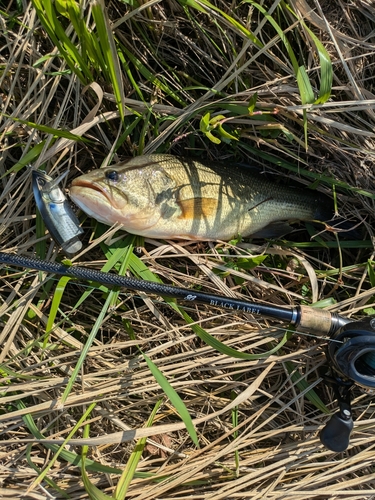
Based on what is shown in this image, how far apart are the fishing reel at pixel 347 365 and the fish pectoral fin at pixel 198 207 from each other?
1.02m

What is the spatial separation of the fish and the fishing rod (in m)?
0.18

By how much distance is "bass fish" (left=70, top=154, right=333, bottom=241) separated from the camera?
2.33 m

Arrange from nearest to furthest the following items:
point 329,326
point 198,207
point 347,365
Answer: point 347,365
point 329,326
point 198,207

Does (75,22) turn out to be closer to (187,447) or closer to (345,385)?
(345,385)

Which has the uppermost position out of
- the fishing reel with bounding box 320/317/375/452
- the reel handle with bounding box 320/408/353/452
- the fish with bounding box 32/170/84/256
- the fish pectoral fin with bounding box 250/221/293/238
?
the fish with bounding box 32/170/84/256

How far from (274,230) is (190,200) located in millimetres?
616

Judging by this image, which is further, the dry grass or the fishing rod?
the dry grass

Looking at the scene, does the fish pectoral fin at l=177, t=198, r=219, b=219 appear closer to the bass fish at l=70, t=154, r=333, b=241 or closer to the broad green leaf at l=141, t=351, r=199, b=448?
the bass fish at l=70, t=154, r=333, b=241

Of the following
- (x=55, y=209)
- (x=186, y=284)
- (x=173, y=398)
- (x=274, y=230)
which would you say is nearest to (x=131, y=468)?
(x=173, y=398)

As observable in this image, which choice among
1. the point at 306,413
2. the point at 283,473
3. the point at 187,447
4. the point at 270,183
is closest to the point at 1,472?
the point at 187,447

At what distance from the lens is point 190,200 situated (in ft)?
8.18

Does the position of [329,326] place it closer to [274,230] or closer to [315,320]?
[315,320]

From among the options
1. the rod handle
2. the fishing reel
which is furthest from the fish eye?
the fishing reel

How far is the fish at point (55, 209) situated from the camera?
2379 mm
